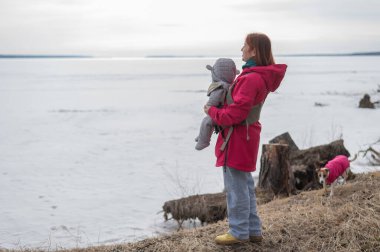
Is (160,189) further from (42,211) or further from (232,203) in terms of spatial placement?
(232,203)

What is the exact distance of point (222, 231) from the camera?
5.05 meters

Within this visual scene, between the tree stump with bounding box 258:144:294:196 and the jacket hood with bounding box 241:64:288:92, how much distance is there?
412 centimetres

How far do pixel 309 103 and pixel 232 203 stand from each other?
24.9 metres

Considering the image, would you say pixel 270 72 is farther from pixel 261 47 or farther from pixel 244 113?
pixel 244 113

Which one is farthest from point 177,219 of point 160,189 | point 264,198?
point 160,189

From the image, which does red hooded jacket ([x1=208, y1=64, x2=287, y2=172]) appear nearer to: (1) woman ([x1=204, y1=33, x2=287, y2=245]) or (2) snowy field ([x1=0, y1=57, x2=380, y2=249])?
(1) woman ([x1=204, y1=33, x2=287, y2=245])

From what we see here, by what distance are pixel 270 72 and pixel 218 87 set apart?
48 cm

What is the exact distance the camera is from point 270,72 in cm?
392

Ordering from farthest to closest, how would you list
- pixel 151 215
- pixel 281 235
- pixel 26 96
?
pixel 26 96 → pixel 151 215 → pixel 281 235

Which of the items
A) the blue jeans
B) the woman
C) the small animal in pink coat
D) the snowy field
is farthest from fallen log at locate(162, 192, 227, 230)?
the woman

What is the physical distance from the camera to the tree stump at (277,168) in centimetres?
801

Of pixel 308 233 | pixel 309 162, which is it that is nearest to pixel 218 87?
pixel 308 233

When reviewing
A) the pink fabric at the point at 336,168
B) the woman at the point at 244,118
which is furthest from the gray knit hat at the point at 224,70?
the pink fabric at the point at 336,168

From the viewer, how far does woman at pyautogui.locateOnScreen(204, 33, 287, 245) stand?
3847mm
